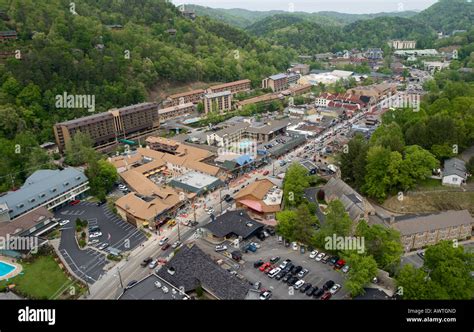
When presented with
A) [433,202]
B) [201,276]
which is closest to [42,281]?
[201,276]

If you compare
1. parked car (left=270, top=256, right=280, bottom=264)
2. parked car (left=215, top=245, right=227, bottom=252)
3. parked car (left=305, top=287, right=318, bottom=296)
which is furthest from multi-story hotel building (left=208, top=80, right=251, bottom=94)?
parked car (left=305, top=287, right=318, bottom=296)

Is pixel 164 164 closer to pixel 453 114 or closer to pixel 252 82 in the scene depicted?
pixel 453 114

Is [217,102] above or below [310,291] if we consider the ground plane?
above

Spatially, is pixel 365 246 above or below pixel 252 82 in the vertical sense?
below

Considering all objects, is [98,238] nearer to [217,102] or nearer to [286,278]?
[286,278]

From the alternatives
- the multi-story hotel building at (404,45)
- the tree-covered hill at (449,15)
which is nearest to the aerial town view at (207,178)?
the multi-story hotel building at (404,45)
